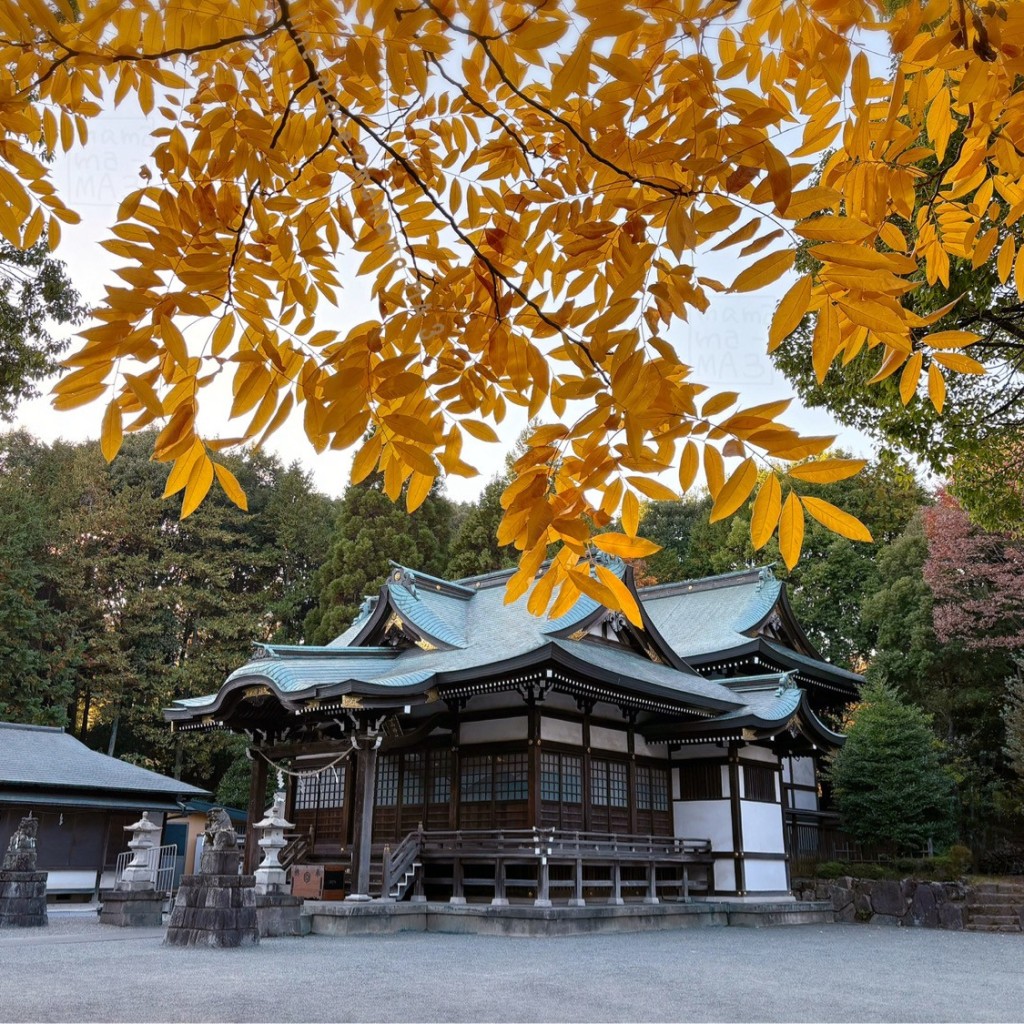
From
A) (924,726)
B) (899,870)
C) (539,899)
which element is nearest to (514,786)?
(539,899)

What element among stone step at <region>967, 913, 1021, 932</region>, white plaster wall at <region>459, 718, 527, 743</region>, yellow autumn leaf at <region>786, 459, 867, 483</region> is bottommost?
stone step at <region>967, 913, 1021, 932</region>

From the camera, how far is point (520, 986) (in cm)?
712

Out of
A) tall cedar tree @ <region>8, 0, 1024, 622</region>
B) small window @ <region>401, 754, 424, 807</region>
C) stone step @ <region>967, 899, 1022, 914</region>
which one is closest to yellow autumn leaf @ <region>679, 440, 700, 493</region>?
tall cedar tree @ <region>8, 0, 1024, 622</region>

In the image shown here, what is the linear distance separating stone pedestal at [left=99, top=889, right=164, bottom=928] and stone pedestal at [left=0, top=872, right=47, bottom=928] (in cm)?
96

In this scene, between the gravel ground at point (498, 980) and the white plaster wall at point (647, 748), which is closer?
the gravel ground at point (498, 980)

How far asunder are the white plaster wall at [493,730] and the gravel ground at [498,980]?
9.94 feet

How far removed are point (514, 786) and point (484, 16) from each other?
41.2 ft

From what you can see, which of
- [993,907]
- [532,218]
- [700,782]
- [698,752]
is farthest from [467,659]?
[532,218]

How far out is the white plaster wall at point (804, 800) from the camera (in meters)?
19.6

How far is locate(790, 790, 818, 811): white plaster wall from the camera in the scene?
1958 centimetres

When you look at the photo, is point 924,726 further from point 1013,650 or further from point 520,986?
point 520,986

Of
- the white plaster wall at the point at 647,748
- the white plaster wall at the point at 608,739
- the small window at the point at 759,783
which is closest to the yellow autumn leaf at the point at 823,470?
the white plaster wall at the point at 608,739

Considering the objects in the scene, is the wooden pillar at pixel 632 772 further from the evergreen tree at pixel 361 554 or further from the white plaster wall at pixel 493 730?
the evergreen tree at pixel 361 554

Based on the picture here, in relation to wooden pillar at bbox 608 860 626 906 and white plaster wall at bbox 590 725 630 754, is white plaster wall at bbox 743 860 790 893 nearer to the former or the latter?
white plaster wall at bbox 590 725 630 754
